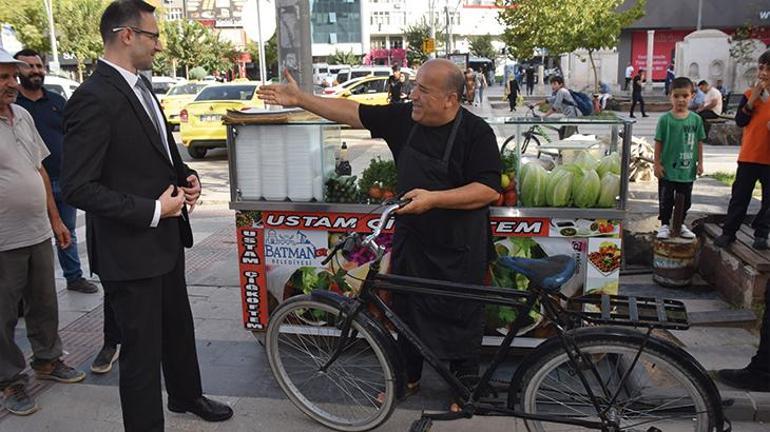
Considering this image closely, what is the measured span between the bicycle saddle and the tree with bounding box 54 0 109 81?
38050mm

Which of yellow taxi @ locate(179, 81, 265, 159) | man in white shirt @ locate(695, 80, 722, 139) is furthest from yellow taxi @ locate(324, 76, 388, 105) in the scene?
man in white shirt @ locate(695, 80, 722, 139)

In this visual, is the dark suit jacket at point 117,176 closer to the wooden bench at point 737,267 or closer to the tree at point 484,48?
the wooden bench at point 737,267

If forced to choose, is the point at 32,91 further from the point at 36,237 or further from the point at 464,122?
the point at 464,122

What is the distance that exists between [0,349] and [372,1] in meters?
90.3

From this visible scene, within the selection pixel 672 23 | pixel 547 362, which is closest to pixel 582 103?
pixel 547 362

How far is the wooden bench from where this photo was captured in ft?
15.7

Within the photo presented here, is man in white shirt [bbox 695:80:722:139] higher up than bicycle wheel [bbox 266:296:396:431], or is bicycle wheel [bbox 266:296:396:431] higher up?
man in white shirt [bbox 695:80:722:139]

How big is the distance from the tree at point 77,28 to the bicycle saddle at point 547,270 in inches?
1498

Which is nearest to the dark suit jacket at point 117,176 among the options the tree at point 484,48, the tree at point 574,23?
the tree at point 574,23

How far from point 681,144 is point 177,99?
15384 millimetres

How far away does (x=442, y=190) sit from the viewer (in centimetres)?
317

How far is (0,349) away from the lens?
3.60 m

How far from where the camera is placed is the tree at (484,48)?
71.2 metres

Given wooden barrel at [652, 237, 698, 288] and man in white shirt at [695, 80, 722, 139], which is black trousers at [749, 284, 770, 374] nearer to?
wooden barrel at [652, 237, 698, 288]
